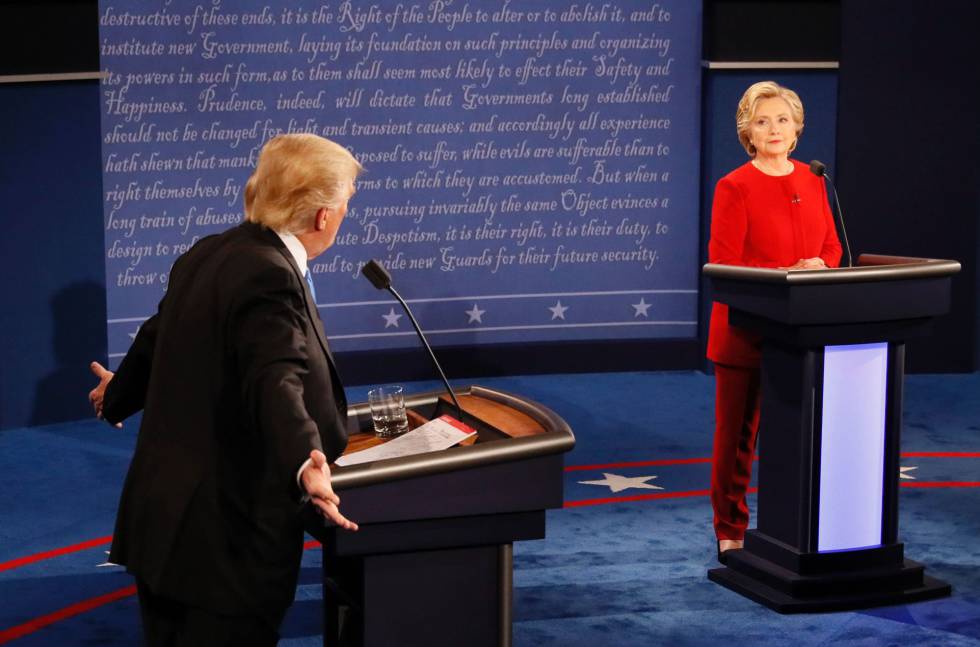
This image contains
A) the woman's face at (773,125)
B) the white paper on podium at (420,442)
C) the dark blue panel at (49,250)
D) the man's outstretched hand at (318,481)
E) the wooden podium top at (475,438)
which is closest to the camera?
the man's outstretched hand at (318,481)

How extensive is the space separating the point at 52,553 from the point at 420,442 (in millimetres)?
2503

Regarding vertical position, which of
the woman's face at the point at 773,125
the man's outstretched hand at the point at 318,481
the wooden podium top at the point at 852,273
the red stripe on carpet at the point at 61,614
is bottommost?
the red stripe on carpet at the point at 61,614

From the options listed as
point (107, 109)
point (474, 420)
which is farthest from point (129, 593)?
point (107, 109)

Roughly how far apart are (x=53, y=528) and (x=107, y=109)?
253 cm

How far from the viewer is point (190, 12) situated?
278 inches

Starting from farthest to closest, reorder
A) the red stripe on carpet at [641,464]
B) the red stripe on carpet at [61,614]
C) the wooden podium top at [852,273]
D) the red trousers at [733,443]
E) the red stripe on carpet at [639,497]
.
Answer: the red stripe on carpet at [641,464], the red stripe on carpet at [639,497], the red trousers at [733,443], the red stripe on carpet at [61,614], the wooden podium top at [852,273]

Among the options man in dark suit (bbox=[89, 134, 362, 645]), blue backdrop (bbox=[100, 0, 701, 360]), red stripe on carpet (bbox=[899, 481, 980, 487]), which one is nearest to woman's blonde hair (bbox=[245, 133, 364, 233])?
man in dark suit (bbox=[89, 134, 362, 645])

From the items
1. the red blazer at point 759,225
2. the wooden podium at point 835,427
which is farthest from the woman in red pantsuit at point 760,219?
the wooden podium at point 835,427

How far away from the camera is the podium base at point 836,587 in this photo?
4285 millimetres

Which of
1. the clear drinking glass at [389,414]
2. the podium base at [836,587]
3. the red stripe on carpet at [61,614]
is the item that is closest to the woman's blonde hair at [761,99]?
the podium base at [836,587]

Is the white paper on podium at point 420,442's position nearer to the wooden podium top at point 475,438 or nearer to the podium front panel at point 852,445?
the wooden podium top at point 475,438

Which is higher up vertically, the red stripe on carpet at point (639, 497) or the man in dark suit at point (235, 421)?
the man in dark suit at point (235, 421)

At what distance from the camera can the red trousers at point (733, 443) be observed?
15.1 feet

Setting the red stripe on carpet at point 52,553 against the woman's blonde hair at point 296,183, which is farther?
the red stripe on carpet at point 52,553
